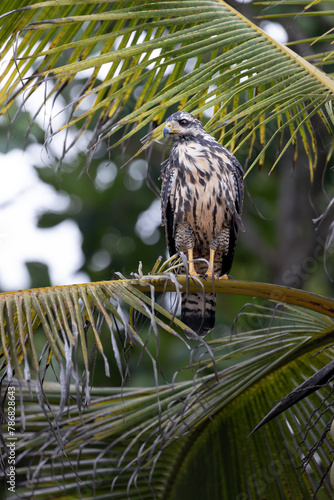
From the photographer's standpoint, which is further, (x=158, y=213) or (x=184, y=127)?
(x=158, y=213)

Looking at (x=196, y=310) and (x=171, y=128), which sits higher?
(x=171, y=128)

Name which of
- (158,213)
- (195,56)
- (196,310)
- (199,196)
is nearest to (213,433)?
(196,310)

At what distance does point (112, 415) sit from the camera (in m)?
2.66

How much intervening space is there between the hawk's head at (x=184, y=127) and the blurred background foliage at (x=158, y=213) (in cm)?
373

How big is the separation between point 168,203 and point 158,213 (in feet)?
16.0

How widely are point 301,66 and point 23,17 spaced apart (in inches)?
42.3

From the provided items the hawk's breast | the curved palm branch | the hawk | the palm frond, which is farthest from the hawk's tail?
the curved palm branch

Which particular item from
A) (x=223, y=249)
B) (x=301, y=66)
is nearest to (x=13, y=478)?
(x=223, y=249)

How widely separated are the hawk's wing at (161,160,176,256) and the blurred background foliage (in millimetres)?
3423

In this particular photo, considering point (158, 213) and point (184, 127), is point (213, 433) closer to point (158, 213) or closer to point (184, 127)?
point (184, 127)

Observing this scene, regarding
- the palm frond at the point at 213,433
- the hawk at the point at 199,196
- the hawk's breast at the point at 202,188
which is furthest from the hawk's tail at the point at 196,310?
the palm frond at the point at 213,433

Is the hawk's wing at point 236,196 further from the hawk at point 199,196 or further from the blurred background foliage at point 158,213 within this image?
the blurred background foliage at point 158,213

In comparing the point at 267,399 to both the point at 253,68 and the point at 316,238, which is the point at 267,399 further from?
the point at 316,238

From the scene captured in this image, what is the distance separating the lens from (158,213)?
27.2 feet
